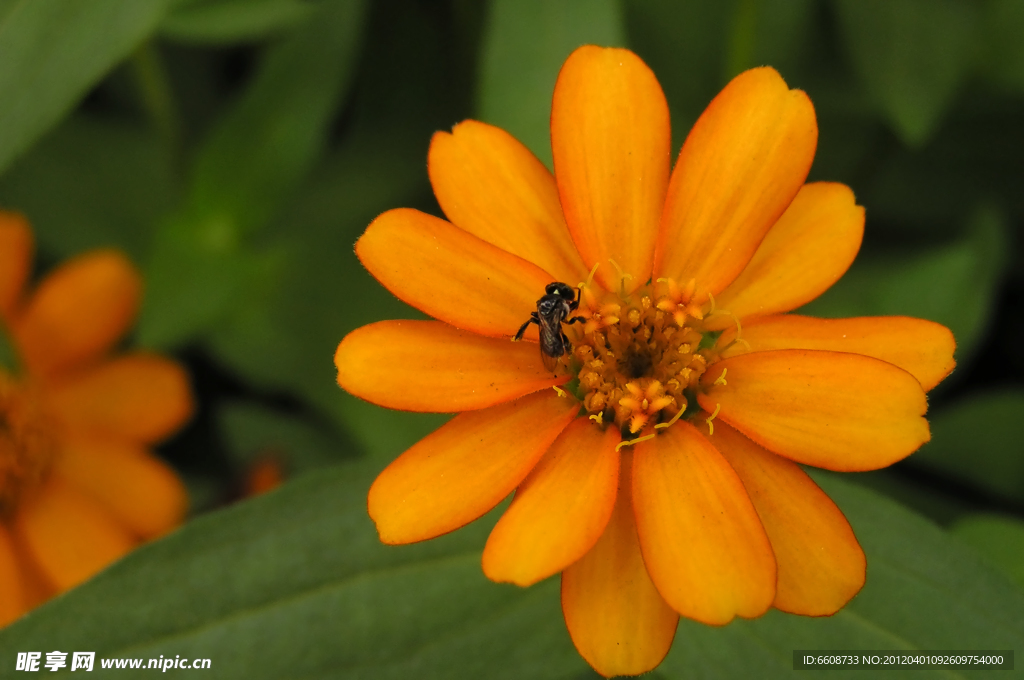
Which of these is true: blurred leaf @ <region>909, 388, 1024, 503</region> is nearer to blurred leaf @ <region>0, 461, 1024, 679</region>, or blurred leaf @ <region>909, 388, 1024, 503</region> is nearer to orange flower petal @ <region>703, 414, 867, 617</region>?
blurred leaf @ <region>0, 461, 1024, 679</region>

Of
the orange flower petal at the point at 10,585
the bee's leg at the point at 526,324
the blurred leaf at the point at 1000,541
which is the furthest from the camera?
the orange flower petal at the point at 10,585

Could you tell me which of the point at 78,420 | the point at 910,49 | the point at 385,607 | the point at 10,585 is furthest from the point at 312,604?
the point at 910,49

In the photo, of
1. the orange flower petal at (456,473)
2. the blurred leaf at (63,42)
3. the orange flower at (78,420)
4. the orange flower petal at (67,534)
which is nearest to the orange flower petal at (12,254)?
the orange flower at (78,420)

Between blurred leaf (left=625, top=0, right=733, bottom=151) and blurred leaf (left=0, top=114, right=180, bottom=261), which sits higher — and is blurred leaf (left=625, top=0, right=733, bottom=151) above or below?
below

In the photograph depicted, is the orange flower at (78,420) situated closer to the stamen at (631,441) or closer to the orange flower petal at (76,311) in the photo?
the orange flower petal at (76,311)

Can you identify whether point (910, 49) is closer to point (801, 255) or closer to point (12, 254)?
point (801, 255)

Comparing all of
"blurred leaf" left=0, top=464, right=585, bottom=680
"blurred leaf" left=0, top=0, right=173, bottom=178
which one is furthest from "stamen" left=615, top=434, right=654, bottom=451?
"blurred leaf" left=0, top=0, right=173, bottom=178
